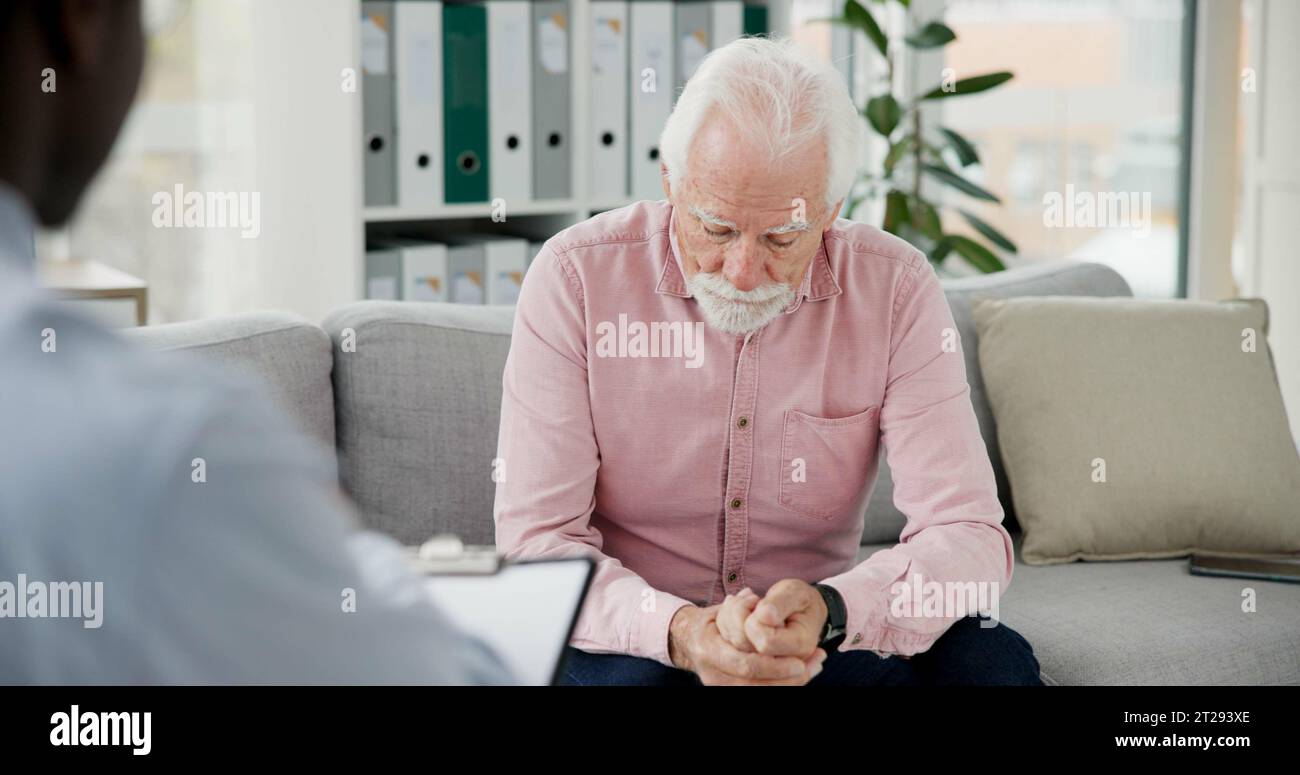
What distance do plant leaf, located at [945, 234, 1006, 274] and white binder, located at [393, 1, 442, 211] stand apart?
1.13 m

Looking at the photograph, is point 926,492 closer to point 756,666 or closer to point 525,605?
point 756,666

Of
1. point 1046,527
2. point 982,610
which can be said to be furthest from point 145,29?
point 1046,527

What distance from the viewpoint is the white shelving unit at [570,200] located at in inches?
99.9

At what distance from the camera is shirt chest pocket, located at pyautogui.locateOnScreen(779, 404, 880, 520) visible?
4.93ft

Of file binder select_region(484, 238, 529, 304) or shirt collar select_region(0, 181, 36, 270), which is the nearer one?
shirt collar select_region(0, 181, 36, 270)

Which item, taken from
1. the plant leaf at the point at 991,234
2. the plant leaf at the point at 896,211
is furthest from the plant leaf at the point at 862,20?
the plant leaf at the point at 991,234

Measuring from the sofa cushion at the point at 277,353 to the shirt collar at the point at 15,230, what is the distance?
4.16 ft

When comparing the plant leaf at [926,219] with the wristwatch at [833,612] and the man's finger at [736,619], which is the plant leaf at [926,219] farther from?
the man's finger at [736,619]

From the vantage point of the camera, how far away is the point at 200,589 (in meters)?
0.42

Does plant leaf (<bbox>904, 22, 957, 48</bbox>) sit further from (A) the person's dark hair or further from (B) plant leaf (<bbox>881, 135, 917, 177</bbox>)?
(A) the person's dark hair

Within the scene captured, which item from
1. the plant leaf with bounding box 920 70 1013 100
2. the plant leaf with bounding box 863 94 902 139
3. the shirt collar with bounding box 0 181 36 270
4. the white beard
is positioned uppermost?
the plant leaf with bounding box 920 70 1013 100

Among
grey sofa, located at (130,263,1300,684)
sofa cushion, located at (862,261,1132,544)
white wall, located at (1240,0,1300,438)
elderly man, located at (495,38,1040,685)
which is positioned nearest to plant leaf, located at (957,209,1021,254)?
sofa cushion, located at (862,261,1132,544)

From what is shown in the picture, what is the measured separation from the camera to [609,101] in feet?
8.93

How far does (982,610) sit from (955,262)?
6.73 ft
